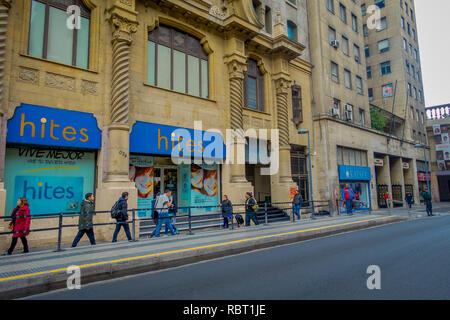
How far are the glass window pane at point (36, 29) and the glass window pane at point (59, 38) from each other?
10.0 inches

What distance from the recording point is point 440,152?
133 ft

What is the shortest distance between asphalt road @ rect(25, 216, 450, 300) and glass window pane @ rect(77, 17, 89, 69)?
911cm

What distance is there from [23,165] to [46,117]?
1762 millimetres

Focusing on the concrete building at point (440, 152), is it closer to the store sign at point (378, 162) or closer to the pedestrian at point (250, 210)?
the store sign at point (378, 162)

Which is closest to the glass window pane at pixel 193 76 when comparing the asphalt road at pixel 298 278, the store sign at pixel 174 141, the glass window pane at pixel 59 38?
the store sign at pixel 174 141

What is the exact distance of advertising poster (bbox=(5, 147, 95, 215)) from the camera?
33.0ft

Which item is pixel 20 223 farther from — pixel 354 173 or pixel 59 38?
pixel 354 173

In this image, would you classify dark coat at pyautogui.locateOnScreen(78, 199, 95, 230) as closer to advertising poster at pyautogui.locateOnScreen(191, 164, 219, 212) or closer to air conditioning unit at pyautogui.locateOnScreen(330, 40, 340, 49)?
advertising poster at pyautogui.locateOnScreen(191, 164, 219, 212)

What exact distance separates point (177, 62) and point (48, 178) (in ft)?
25.7

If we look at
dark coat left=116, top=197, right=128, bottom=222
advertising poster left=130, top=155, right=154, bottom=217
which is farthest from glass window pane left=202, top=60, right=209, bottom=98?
dark coat left=116, top=197, right=128, bottom=222

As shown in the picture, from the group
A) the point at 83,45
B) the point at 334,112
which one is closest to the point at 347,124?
the point at 334,112

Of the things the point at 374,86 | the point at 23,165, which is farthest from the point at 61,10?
the point at 374,86

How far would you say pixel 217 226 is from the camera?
14.1 metres
